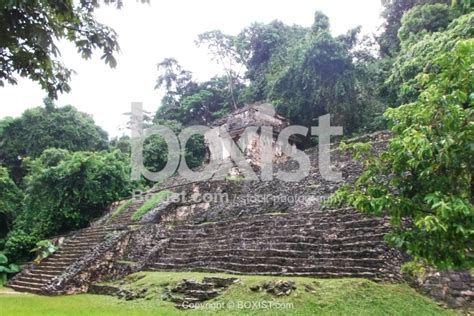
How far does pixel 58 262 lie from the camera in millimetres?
13219

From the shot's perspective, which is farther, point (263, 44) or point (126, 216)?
point (263, 44)

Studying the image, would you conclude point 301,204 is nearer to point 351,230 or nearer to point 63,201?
point 351,230

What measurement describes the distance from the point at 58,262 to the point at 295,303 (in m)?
9.79

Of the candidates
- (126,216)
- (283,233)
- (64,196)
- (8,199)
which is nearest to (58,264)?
(126,216)

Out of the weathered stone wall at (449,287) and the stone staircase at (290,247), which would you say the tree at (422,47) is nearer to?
the stone staircase at (290,247)

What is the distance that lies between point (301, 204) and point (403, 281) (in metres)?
4.79

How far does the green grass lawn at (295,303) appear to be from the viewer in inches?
234

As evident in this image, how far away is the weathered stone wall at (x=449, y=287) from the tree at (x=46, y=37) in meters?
5.83

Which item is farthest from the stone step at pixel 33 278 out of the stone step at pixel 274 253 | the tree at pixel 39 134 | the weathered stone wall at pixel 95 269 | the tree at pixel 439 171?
the tree at pixel 39 134

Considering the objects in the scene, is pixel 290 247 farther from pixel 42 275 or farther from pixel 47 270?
pixel 47 270

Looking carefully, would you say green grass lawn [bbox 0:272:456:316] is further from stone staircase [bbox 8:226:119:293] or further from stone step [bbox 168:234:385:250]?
stone staircase [bbox 8:226:119:293]

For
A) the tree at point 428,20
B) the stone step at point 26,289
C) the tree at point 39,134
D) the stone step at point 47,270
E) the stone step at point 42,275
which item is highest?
the tree at point 428,20

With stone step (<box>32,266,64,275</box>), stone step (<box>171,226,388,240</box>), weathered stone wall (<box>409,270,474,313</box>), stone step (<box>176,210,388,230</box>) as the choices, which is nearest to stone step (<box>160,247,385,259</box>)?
stone step (<box>171,226,388,240</box>)

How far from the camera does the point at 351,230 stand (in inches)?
329
